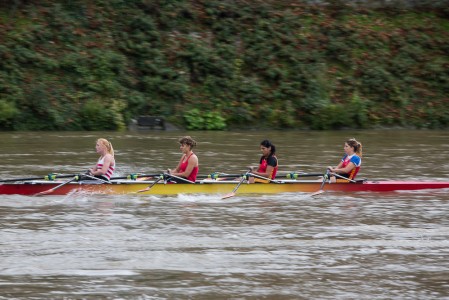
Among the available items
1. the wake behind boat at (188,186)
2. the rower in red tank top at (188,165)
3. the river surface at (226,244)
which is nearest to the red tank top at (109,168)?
the wake behind boat at (188,186)

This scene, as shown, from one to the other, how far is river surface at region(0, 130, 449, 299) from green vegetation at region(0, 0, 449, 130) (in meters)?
10.7

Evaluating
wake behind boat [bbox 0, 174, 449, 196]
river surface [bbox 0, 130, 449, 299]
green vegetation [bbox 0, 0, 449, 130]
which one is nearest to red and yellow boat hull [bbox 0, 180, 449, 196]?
wake behind boat [bbox 0, 174, 449, 196]

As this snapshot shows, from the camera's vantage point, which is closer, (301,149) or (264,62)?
(301,149)

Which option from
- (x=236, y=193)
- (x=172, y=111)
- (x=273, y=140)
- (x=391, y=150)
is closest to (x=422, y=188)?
(x=236, y=193)

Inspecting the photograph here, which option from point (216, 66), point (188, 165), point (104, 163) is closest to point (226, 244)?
point (188, 165)

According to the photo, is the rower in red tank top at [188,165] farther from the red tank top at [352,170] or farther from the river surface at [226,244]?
the red tank top at [352,170]

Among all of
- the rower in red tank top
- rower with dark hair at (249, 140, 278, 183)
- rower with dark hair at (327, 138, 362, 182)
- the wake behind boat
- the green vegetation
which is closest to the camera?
the wake behind boat

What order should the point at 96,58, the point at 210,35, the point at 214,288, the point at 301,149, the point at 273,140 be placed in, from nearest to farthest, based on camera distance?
the point at 214,288, the point at 301,149, the point at 273,140, the point at 96,58, the point at 210,35

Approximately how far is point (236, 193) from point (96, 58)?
16.8m

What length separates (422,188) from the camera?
1686cm

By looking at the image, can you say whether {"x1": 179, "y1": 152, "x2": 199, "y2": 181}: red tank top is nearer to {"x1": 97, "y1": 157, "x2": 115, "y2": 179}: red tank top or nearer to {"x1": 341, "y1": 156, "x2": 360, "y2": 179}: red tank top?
{"x1": 97, "y1": 157, "x2": 115, "y2": 179}: red tank top

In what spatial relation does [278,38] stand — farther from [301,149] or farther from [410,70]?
[301,149]

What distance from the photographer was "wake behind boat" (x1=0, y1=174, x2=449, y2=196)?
15430mm

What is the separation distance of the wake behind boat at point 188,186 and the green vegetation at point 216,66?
528 inches
